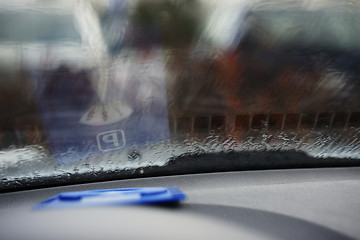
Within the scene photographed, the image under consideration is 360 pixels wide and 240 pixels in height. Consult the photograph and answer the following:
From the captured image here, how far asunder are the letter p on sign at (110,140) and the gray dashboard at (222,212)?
22cm

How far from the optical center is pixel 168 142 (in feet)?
6.05

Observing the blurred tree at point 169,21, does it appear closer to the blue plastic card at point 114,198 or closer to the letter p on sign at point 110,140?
the letter p on sign at point 110,140

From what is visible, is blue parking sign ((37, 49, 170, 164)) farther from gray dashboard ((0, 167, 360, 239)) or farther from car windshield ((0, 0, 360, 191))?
gray dashboard ((0, 167, 360, 239))

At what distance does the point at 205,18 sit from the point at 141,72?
516 millimetres

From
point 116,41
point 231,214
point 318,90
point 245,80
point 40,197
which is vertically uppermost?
point 116,41

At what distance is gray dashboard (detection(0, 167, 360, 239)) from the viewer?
1.07 meters

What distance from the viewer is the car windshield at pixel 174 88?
170cm

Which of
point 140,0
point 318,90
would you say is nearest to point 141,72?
point 140,0

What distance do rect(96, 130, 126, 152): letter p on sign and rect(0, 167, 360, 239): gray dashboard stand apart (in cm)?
22

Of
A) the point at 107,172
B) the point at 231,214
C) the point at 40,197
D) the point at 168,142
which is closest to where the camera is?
the point at 231,214

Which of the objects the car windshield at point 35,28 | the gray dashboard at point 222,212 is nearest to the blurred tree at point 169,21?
the car windshield at point 35,28

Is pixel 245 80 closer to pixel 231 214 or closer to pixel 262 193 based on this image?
pixel 262 193

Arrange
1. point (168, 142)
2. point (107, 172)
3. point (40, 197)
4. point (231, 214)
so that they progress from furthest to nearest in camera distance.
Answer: point (168, 142)
point (107, 172)
point (40, 197)
point (231, 214)

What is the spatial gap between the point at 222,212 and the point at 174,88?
820 mm
